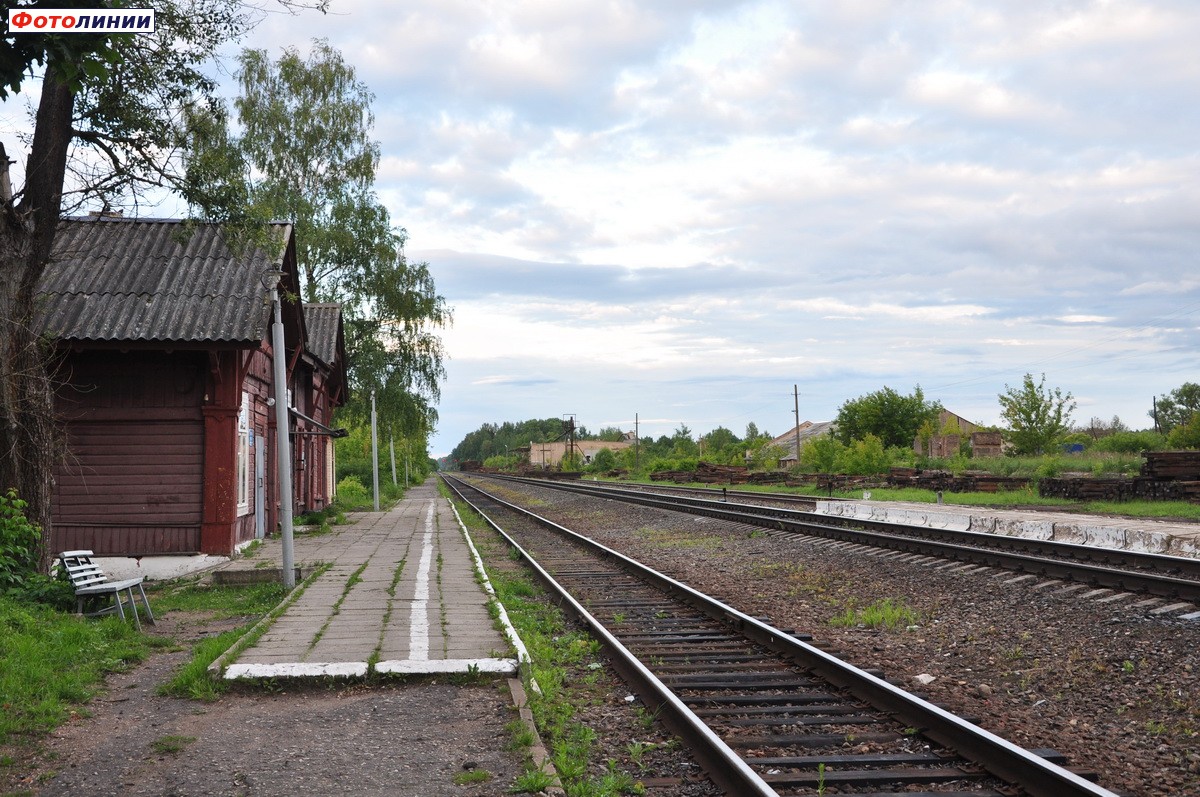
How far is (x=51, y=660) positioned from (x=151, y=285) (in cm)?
918

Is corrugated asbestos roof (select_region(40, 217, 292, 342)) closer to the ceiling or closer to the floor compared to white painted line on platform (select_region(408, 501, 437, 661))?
closer to the ceiling

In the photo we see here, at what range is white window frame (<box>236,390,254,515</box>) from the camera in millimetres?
16562

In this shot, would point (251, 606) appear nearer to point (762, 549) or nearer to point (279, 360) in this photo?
point (279, 360)

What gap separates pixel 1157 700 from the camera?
6508 mm

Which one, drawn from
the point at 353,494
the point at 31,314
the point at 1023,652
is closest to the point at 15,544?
the point at 31,314

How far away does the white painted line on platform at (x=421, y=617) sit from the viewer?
311 inches

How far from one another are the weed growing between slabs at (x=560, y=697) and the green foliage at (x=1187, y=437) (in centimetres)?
4951

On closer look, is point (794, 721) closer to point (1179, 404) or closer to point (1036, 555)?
point (1036, 555)

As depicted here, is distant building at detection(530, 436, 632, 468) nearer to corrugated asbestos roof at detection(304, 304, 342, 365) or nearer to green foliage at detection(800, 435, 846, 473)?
green foliage at detection(800, 435, 846, 473)

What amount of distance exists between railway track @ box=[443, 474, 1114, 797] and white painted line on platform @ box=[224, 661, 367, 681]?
201cm

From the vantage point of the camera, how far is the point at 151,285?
1564 centimetres

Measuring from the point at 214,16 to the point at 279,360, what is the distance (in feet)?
14.1

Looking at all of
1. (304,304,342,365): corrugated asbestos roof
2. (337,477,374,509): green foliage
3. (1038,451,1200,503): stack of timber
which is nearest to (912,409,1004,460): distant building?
(337,477,374,509): green foliage

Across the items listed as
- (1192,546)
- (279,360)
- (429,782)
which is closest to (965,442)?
(1192,546)
